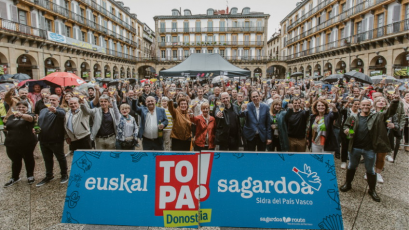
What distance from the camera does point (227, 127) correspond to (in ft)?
14.5

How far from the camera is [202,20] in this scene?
4397 cm

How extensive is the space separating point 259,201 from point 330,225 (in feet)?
2.72

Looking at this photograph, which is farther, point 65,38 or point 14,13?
point 65,38

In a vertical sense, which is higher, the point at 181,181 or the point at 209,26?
the point at 209,26

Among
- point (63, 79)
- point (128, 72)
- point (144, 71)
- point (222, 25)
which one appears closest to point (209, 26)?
point (222, 25)

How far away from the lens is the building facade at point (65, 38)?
1645cm

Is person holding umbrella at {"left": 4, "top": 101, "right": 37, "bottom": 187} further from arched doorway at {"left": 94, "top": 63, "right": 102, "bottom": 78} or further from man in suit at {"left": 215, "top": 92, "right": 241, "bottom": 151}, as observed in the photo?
arched doorway at {"left": 94, "top": 63, "right": 102, "bottom": 78}

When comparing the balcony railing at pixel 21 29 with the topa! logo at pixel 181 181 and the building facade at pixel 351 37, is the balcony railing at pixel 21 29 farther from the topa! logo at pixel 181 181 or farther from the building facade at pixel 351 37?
the building facade at pixel 351 37

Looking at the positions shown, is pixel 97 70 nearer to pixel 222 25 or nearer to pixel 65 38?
pixel 65 38

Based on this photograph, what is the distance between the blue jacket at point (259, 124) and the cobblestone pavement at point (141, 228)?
163cm

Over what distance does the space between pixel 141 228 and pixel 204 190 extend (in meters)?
0.93

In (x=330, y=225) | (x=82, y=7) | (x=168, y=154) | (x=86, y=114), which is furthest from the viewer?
(x=82, y=7)

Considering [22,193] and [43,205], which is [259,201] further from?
[22,193]

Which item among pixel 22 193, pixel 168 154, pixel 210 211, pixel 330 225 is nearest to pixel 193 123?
pixel 168 154
